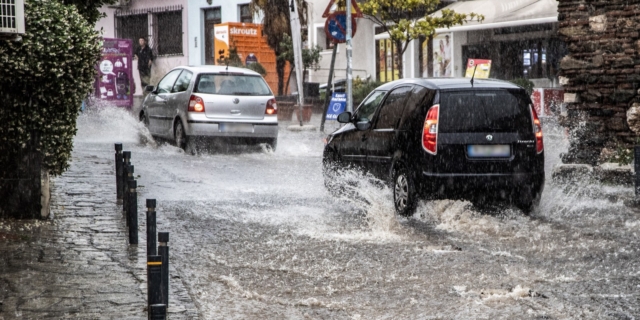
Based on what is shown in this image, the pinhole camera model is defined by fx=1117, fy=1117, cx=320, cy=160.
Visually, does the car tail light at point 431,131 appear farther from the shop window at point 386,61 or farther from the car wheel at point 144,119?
the shop window at point 386,61

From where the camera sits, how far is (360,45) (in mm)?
39219

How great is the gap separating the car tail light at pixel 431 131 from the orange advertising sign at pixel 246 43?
26.0 m

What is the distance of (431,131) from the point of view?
11.6 m

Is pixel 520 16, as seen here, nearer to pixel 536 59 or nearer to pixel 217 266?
pixel 536 59

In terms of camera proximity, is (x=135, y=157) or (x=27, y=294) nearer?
(x=27, y=294)

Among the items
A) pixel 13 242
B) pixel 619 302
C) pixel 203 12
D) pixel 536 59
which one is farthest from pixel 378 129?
pixel 203 12

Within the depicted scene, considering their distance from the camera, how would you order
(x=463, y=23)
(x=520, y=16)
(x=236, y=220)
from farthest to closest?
(x=463, y=23), (x=520, y=16), (x=236, y=220)

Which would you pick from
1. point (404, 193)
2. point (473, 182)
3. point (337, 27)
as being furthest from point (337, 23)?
point (473, 182)

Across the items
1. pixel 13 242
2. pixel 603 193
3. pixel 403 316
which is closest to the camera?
pixel 403 316

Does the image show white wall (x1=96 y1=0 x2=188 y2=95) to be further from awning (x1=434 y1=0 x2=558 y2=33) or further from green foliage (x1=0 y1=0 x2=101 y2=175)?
green foliage (x1=0 y1=0 x2=101 y2=175)

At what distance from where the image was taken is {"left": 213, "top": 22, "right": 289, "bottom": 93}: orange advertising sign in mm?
38125

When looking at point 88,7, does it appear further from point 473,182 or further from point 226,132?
point 226,132

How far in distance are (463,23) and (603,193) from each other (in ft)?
57.1

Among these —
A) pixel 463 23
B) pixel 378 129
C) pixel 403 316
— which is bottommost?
pixel 403 316
